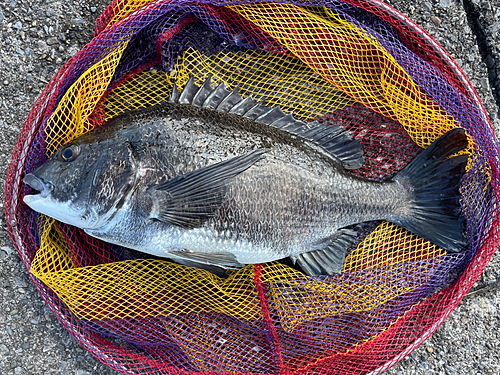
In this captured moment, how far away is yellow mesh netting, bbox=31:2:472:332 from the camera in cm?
190

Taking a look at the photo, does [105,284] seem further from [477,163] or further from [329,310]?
[477,163]

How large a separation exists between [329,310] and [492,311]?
1.18m

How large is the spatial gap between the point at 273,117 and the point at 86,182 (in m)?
1.01

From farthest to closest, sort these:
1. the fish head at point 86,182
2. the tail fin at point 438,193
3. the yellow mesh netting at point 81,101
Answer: the tail fin at point 438,193, the yellow mesh netting at point 81,101, the fish head at point 86,182

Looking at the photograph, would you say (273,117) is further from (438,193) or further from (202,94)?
(438,193)

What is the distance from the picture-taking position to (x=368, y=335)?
208 cm

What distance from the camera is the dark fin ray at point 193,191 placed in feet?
5.50

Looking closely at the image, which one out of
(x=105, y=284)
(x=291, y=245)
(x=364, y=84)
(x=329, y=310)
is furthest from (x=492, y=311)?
(x=105, y=284)

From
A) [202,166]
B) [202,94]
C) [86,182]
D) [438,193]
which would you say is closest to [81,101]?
[86,182]

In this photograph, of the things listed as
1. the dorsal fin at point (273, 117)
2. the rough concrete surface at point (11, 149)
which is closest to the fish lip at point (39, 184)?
the rough concrete surface at point (11, 149)

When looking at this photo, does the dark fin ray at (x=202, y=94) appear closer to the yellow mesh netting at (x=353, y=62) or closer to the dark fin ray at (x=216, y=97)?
the dark fin ray at (x=216, y=97)

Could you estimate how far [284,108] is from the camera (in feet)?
7.20

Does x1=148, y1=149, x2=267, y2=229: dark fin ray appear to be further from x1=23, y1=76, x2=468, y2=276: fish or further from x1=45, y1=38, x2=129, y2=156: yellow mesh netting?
x1=45, y1=38, x2=129, y2=156: yellow mesh netting

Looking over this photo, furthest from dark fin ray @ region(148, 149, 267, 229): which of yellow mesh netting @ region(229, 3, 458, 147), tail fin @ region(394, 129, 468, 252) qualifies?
tail fin @ region(394, 129, 468, 252)
